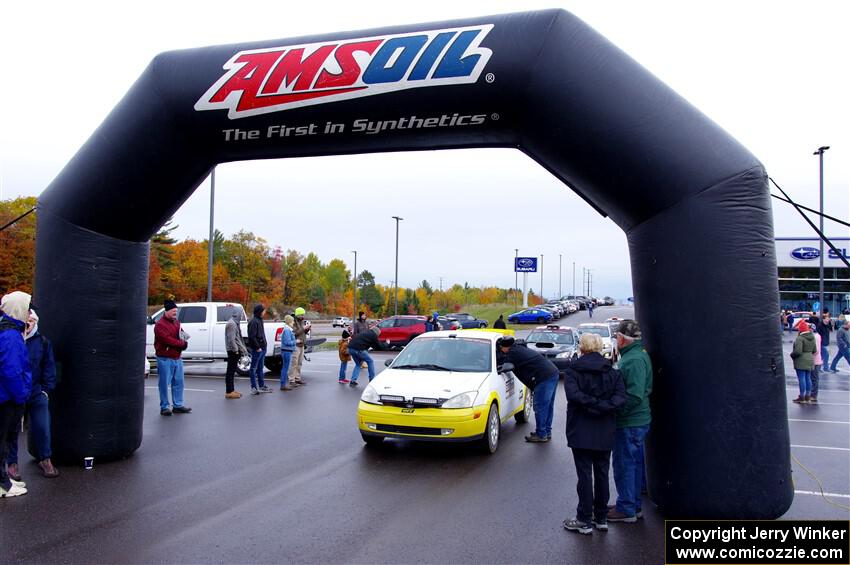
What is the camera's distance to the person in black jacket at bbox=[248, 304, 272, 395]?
1281cm

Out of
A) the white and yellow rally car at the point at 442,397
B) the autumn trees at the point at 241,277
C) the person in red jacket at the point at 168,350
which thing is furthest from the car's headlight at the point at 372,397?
the autumn trees at the point at 241,277

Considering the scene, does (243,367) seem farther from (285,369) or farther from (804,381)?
(804,381)

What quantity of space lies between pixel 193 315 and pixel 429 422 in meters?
12.0

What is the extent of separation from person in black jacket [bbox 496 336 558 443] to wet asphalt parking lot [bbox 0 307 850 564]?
0.30 meters

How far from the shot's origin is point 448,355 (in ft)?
29.3

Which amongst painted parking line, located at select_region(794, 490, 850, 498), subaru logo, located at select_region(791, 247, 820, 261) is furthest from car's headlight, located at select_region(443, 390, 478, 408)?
subaru logo, located at select_region(791, 247, 820, 261)

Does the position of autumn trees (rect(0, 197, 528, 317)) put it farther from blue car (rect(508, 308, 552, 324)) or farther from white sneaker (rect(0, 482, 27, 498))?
white sneaker (rect(0, 482, 27, 498))

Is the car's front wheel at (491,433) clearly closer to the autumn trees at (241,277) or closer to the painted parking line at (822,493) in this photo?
the painted parking line at (822,493)

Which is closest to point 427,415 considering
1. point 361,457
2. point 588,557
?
point 361,457

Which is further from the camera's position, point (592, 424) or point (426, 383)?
point (426, 383)

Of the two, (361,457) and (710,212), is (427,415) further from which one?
(710,212)

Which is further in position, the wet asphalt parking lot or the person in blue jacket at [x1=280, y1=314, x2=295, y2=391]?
the person in blue jacket at [x1=280, y1=314, x2=295, y2=391]

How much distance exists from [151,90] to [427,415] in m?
4.88

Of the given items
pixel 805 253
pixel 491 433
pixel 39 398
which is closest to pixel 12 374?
pixel 39 398
